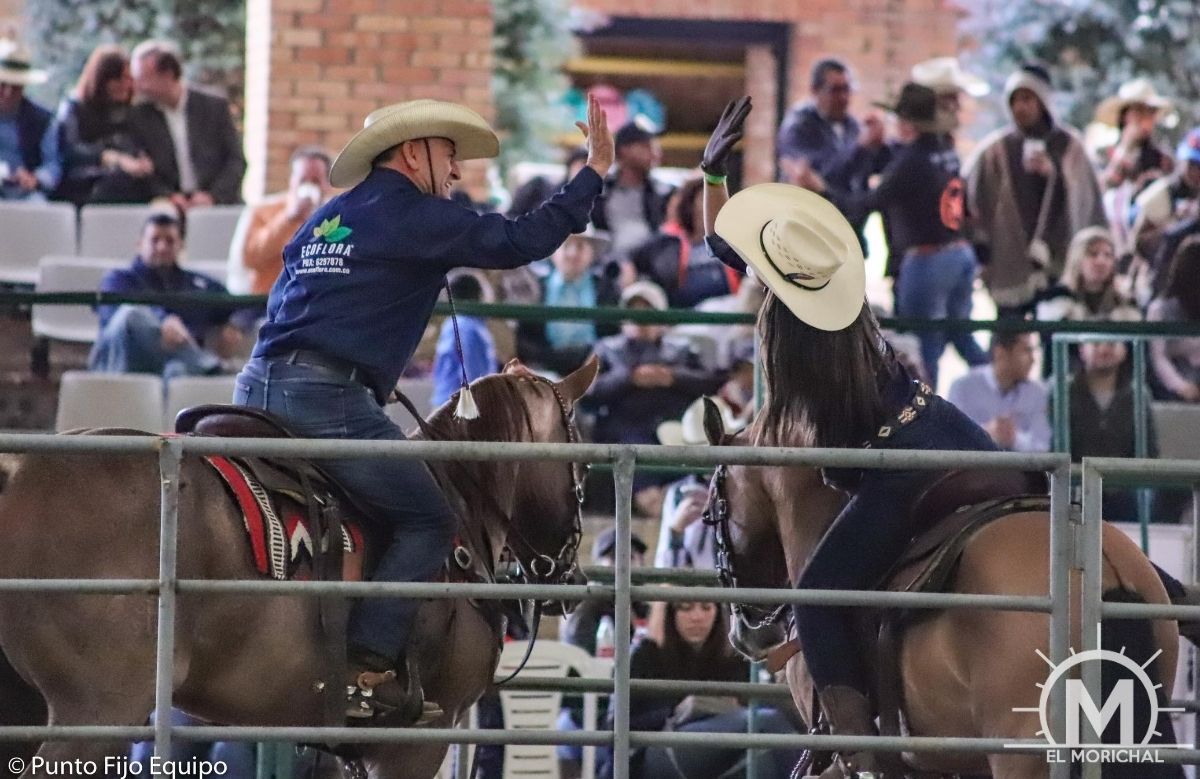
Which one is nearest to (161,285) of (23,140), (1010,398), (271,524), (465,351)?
(465,351)

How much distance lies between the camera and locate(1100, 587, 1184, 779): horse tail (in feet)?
17.7

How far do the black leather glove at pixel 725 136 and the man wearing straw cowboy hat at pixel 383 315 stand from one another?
19.1 inches

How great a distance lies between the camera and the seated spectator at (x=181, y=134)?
12188mm

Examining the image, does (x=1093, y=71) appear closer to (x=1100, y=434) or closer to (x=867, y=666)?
(x=1100, y=434)

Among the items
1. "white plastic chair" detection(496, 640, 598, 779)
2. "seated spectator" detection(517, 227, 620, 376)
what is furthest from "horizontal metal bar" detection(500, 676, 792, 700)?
"seated spectator" detection(517, 227, 620, 376)

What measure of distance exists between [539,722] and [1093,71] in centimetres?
1164

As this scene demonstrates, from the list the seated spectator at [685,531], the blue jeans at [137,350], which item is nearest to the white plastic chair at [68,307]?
the blue jeans at [137,350]

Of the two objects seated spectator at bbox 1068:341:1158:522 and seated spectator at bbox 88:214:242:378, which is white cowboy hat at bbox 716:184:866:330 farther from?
seated spectator at bbox 88:214:242:378

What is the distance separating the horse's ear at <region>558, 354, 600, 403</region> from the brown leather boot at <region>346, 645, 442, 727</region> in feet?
3.87

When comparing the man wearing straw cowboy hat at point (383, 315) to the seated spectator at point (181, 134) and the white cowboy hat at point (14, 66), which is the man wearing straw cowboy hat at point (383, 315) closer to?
the seated spectator at point (181, 134)

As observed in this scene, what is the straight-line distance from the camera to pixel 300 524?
224 inches

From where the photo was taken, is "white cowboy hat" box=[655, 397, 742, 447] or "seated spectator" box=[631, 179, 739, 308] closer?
"white cowboy hat" box=[655, 397, 742, 447]

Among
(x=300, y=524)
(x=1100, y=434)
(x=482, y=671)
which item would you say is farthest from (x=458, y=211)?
(x=1100, y=434)

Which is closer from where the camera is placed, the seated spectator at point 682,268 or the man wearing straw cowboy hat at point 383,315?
the man wearing straw cowboy hat at point 383,315
